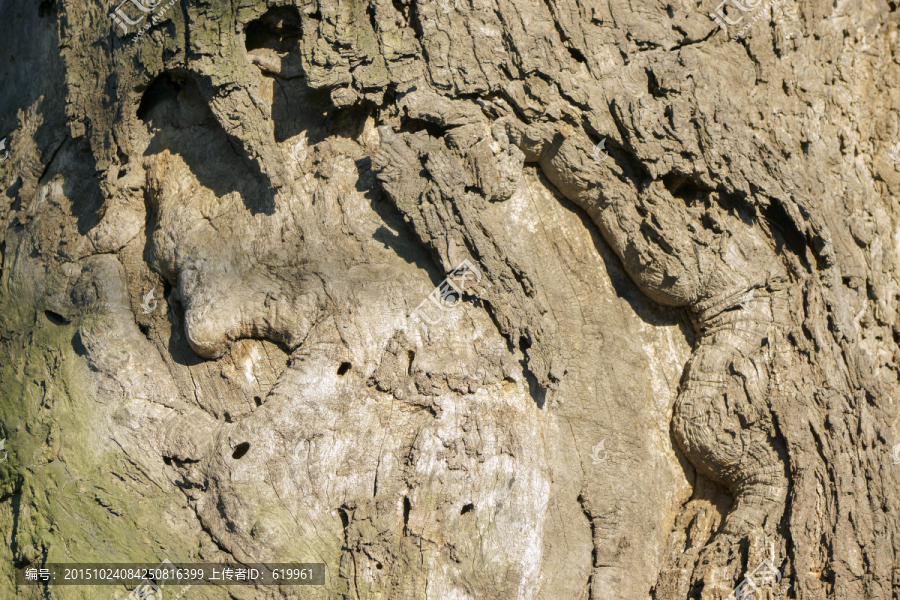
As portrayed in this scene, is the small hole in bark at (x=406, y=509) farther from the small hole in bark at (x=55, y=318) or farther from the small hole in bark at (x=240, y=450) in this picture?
the small hole in bark at (x=55, y=318)

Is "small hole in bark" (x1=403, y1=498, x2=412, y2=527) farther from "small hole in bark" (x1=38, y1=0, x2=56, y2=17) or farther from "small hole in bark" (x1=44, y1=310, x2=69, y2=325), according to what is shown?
"small hole in bark" (x1=38, y1=0, x2=56, y2=17)

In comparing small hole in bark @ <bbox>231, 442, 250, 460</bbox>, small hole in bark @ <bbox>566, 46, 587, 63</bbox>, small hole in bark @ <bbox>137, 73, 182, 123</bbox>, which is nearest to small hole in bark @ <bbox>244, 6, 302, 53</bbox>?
small hole in bark @ <bbox>137, 73, 182, 123</bbox>

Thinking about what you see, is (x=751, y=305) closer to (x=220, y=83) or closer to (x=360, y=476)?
(x=360, y=476)

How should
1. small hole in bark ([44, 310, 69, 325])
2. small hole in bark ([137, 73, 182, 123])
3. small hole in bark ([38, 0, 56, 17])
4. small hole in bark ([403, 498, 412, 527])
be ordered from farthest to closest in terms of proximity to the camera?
small hole in bark ([38, 0, 56, 17]) < small hole in bark ([137, 73, 182, 123]) < small hole in bark ([44, 310, 69, 325]) < small hole in bark ([403, 498, 412, 527])

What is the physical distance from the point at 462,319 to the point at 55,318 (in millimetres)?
2014

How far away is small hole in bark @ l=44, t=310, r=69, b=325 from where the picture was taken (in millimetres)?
3130

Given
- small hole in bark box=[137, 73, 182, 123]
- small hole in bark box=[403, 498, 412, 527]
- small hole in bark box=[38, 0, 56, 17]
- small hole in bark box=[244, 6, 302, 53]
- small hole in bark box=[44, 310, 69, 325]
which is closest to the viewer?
small hole in bark box=[403, 498, 412, 527]

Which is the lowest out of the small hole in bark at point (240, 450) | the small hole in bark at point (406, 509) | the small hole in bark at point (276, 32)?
the small hole in bark at point (240, 450)

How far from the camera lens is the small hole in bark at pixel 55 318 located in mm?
3130

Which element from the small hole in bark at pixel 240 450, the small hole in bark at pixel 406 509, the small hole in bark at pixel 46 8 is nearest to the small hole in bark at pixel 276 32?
the small hole in bark at pixel 46 8

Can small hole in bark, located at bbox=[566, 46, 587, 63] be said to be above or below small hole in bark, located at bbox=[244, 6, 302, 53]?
above

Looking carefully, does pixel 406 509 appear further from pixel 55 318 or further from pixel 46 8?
pixel 46 8

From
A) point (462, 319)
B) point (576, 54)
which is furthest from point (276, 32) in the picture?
point (462, 319)

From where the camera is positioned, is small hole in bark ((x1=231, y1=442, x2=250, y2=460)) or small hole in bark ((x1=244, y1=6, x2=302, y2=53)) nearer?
small hole in bark ((x1=231, y1=442, x2=250, y2=460))
